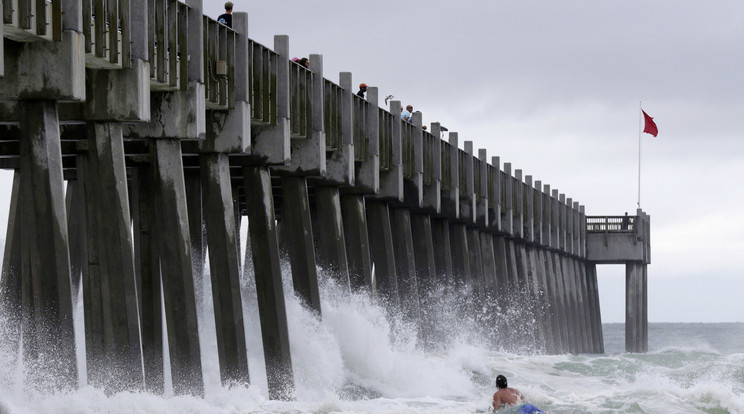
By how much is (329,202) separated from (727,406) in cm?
961

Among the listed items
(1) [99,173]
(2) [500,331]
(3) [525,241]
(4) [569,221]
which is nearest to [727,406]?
(1) [99,173]

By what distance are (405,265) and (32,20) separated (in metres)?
21.5

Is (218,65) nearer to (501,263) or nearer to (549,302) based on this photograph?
(501,263)

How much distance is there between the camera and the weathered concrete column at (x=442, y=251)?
147ft

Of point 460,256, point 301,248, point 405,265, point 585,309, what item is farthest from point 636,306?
point 301,248

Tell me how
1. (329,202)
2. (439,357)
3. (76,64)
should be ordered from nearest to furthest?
(76,64)
(329,202)
(439,357)

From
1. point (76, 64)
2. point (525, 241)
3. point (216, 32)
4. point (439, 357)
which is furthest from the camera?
point (525, 241)

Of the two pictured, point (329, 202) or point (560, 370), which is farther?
point (560, 370)

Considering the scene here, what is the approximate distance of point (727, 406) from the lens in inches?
1065

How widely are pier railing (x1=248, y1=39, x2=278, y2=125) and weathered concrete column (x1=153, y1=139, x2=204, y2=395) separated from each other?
382 cm

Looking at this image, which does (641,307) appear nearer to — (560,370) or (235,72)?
(560,370)

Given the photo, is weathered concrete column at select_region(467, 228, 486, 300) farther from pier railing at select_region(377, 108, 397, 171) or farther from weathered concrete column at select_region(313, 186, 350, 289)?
weathered concrete column at select_region(313, 186, 350, 289)

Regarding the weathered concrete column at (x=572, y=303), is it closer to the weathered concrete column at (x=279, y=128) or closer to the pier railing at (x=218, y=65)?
the weathered concrete column at (x=279, y=128)

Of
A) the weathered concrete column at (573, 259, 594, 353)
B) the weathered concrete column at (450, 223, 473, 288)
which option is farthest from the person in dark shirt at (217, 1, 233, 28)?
the weathered concrete column at (573, 259, 594, 353)
